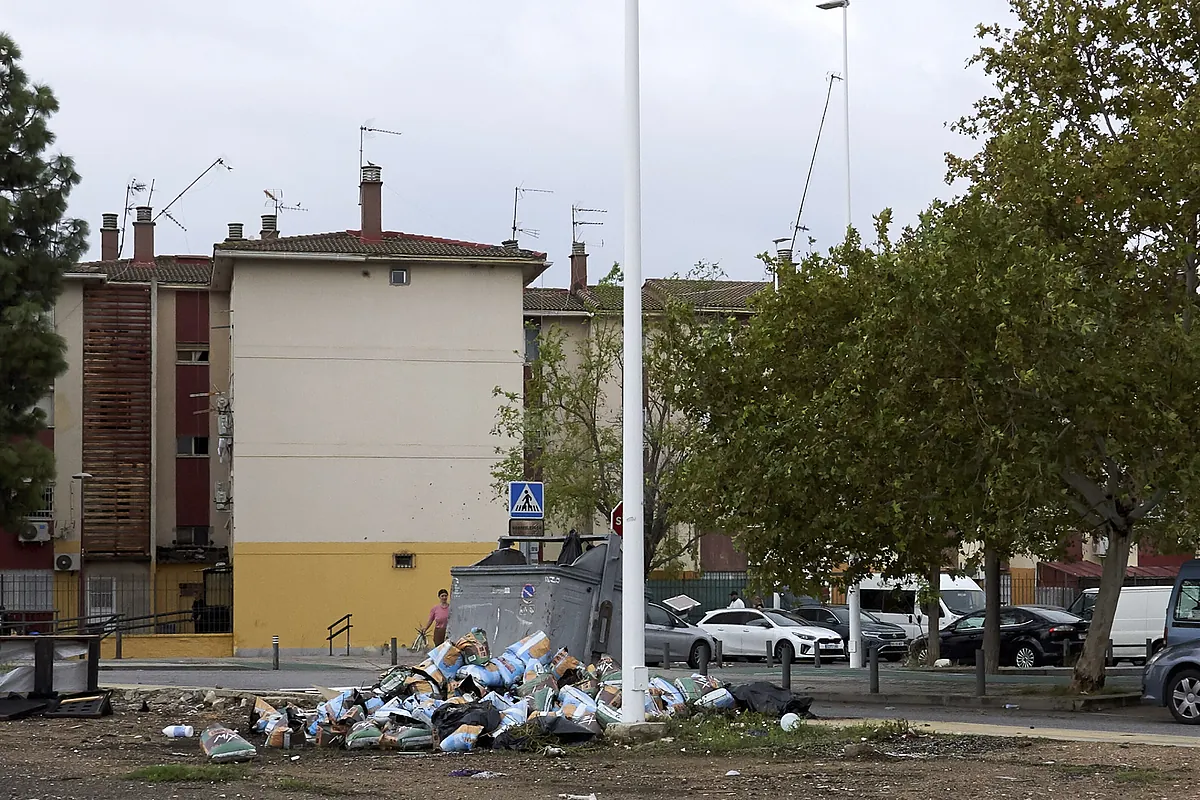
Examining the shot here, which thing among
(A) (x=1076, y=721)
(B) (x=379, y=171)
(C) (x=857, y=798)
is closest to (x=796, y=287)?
(A) (x=1076, y=721)

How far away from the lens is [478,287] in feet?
153

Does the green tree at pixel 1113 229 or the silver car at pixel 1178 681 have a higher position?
the green tree at pixel 1113 229

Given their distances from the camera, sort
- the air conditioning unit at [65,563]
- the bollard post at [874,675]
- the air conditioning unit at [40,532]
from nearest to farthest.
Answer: the bollard post at [874,675] < the air conditioning unit at [40,532] < the air conditioning unit at [65,563]

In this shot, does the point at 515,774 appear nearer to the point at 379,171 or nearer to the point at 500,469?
the point at 500,469

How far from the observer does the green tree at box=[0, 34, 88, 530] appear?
34312 mm

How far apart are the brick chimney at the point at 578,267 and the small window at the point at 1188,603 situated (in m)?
38.8

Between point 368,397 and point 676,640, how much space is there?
1442 cm

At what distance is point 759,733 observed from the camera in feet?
49.6

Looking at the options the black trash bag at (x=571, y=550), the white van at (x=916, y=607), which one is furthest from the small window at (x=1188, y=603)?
the white van at (x=916, y=607)

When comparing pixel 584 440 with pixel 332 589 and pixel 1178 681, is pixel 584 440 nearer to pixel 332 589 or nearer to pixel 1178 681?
pixel 332 589

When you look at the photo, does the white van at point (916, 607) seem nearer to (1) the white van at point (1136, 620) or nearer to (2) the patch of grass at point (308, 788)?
(1) the white van at point (1136, 620)

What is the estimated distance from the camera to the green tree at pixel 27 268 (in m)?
34.3

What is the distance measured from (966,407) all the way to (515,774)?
997 cm

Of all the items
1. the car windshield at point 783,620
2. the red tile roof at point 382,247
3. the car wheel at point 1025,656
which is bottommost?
the car wheel at point 1025,656
